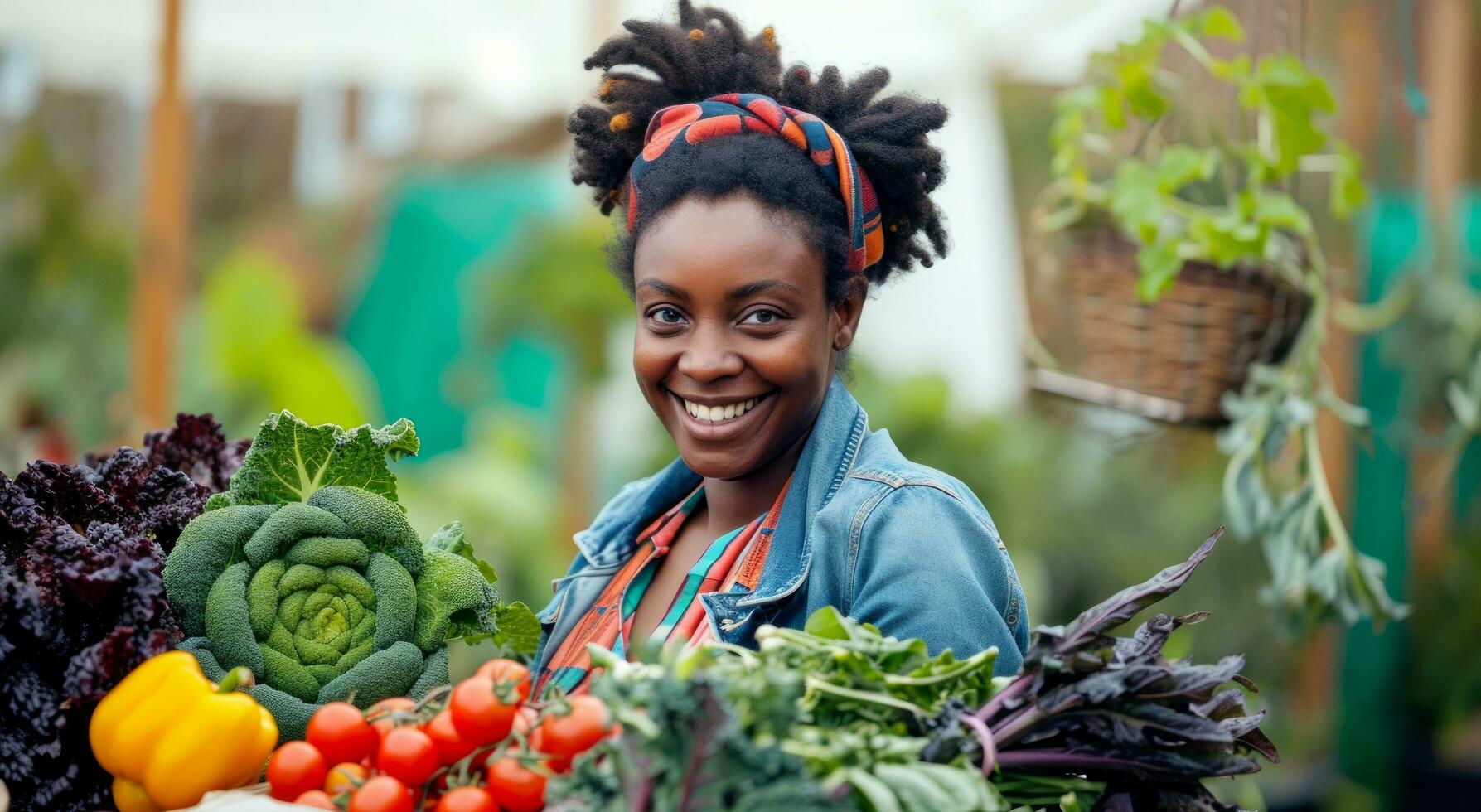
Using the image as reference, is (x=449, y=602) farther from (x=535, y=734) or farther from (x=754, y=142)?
(x=754, y=142)

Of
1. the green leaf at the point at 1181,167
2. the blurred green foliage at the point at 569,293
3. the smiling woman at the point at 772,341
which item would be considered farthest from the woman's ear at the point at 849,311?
the blurred green foliage at the point at 569,293

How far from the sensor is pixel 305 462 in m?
2.24

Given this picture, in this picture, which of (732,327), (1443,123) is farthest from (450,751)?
(1443,123)

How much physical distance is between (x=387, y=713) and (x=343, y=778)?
0.12 meters

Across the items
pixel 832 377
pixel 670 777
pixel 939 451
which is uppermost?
pixel 832 377

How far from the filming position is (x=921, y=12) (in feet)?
20.5

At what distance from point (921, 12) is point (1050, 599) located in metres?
2.79

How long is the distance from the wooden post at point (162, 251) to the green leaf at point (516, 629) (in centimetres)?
264

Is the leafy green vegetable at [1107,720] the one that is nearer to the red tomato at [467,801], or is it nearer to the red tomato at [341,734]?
the red tomato at [467,801]

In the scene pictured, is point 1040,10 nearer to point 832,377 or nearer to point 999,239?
point 999,239

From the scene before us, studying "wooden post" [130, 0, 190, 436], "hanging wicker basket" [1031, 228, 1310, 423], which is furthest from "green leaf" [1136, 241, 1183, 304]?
"wooden post" [130, 0, 190, 436]

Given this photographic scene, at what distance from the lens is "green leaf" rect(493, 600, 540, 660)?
2.27 meters

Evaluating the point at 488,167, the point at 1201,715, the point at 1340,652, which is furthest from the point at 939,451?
the point at 1201,715

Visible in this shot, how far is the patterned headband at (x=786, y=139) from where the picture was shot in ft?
7.36
